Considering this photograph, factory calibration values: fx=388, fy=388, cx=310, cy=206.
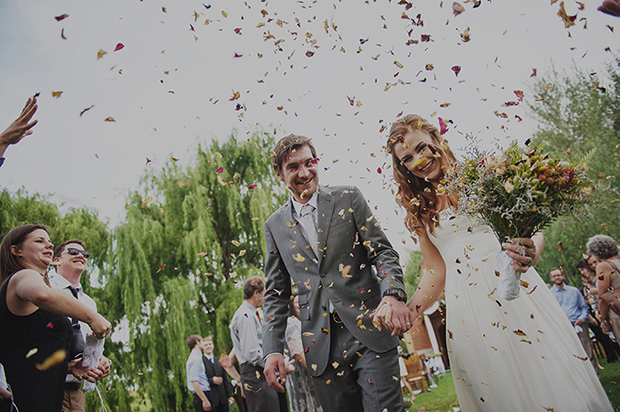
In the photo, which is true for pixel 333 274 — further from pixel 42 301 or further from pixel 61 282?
pixel 61 282

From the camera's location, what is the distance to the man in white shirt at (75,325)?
301cm

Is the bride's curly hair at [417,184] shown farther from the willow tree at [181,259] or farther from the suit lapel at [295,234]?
the willow tree at [181,259]

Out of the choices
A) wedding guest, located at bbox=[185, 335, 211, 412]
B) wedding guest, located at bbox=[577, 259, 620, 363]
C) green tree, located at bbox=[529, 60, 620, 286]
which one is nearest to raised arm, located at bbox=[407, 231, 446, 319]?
wedding guest, located at bbox=[185, 335, 211, 412]

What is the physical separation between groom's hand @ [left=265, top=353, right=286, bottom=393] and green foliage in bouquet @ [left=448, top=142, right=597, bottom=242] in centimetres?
158

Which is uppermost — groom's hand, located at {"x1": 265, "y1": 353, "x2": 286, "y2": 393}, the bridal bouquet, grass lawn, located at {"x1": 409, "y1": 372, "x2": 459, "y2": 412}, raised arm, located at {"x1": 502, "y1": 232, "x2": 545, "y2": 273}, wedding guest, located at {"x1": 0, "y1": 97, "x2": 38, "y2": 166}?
wedding guest, located at {"x1": 0, "y1": 97, "x2": 38, "y2": 166}

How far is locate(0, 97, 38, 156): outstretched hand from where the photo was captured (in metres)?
2.76

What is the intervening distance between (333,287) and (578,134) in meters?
24.7

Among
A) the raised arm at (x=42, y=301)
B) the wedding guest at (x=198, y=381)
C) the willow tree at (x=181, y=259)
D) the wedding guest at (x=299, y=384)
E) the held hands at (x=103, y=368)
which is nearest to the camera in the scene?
the raised arm at (x=42, y=301)

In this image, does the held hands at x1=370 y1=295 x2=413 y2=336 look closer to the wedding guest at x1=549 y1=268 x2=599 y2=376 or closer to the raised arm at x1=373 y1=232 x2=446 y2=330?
the raised arm at x1=373 y1=232 x2=446 y2=330

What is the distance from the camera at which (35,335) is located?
2.50 meters

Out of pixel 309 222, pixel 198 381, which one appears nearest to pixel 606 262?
pixel 309 222

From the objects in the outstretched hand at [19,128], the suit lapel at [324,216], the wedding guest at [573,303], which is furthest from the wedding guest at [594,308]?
the outstretched hand at [19,128]

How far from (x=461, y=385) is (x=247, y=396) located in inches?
154

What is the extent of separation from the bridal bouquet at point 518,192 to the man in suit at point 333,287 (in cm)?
63
